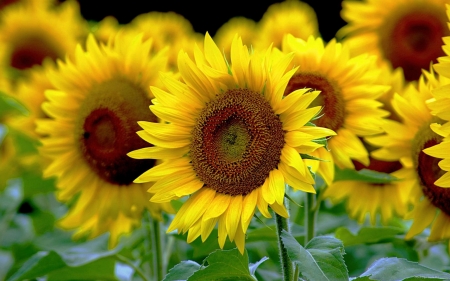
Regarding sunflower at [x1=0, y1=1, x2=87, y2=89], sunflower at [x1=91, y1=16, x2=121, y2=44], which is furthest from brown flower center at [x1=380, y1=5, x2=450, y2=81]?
sunflower at [x1=0, y1=1, x2=87, y2=89]

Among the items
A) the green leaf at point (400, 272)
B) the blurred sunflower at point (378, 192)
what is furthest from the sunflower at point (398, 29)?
the green leaf at point (400, 272)

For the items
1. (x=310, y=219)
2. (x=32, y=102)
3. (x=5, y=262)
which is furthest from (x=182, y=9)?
(x=310, y=219)

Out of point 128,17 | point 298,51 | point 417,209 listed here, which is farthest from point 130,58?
point 128,17

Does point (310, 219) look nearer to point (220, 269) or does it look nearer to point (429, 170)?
point (429, 170)

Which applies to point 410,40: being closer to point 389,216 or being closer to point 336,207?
point 336,207

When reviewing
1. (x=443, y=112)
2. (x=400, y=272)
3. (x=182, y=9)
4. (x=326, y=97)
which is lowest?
(x=182, y=9)

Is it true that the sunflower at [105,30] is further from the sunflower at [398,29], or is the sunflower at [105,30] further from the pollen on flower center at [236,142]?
the pollen on flower center at [236,142]

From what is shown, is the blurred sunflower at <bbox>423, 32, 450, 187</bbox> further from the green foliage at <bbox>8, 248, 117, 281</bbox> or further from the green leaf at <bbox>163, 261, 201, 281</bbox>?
the green foliage at <bbox>8, 248, 117, 281</bbox>
